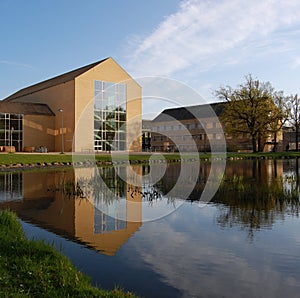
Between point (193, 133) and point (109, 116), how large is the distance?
3341 centimetres

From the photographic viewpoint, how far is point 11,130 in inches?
1991

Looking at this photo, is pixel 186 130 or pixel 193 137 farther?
pixel 186 130

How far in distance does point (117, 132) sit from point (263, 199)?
1696 inches

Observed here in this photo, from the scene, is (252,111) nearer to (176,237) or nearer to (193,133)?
(193,133)

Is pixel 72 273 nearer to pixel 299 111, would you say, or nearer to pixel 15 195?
pixel 15 195

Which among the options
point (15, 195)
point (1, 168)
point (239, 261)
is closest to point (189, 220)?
point (239, 261)

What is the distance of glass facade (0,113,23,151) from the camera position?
50094mm

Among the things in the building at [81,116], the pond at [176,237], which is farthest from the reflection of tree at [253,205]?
the building at [81,116]

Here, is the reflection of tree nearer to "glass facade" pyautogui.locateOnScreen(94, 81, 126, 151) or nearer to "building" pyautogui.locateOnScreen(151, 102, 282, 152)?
"glass facade" pyautogui.locateOnScreen(94, 81, 126, 151)

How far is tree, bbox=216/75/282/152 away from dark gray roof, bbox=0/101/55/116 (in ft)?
86.9

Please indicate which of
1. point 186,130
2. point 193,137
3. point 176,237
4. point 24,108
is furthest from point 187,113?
point 176,237

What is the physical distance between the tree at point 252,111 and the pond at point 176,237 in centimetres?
Result: 3906

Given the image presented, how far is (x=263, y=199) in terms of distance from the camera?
11359 mm

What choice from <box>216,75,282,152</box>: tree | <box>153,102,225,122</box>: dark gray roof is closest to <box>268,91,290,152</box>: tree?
<box>216,75,282,152</box>: tree
